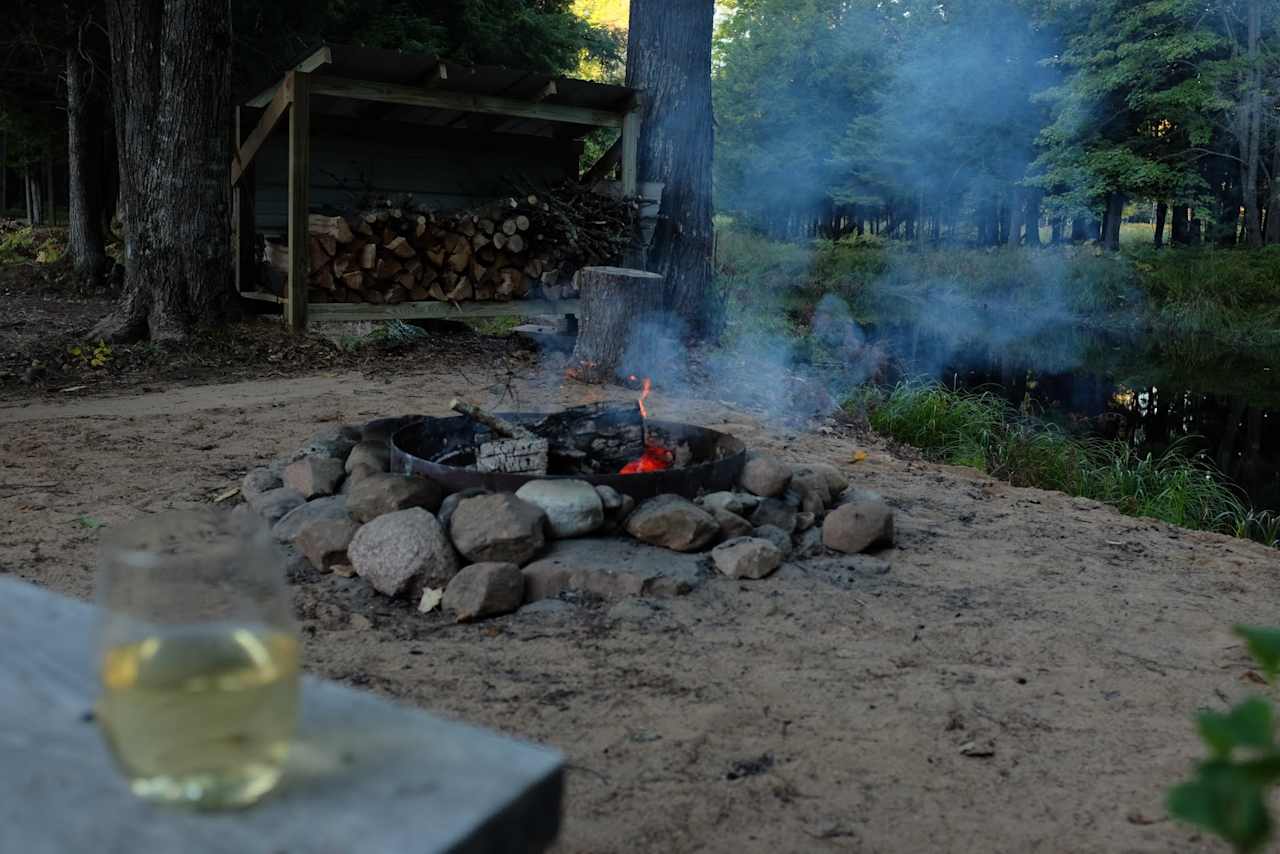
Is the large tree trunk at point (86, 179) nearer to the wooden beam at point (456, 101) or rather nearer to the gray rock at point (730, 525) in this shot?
the wooden beam at point (456, 101)

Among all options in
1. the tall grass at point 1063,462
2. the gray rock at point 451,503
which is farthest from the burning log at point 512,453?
the tall grass at point 1063,462

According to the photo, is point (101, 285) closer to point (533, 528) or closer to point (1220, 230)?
point (533, 528)

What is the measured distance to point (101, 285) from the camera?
13.5 m

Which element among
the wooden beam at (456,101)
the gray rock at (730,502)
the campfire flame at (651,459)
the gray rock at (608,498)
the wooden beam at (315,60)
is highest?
the wooden beam at (315,60)

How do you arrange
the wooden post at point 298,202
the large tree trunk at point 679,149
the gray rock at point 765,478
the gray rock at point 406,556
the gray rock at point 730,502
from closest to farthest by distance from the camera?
the gray rock at point 406,556
the gray rock at point 730,502
the gray rock at point 765,478
the wooden post at point 298,202
the large tree trunk at point 679,149

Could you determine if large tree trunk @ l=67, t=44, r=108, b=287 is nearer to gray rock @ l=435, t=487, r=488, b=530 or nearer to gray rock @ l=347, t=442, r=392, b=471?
gray rock @ l=347, t=442, r=392, b=471

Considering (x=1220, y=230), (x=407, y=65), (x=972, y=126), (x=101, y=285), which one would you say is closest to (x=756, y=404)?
(x=407, y=65)

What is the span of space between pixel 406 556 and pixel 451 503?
0.30m

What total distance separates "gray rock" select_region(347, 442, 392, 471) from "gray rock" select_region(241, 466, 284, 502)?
1.15 ft

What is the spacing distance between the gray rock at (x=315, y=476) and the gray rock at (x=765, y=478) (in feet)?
5.45

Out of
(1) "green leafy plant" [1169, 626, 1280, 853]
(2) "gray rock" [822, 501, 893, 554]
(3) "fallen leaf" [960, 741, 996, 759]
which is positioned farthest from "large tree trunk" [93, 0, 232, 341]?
(1) "green leafy plant" [1169, 626, 1280, 853]

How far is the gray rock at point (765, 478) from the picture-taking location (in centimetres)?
420

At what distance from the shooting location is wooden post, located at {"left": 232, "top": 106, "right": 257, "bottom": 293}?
29.7 ft

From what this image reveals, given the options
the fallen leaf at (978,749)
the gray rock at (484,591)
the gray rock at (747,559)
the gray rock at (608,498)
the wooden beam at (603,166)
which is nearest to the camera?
the fallen leaf at (978,749)
